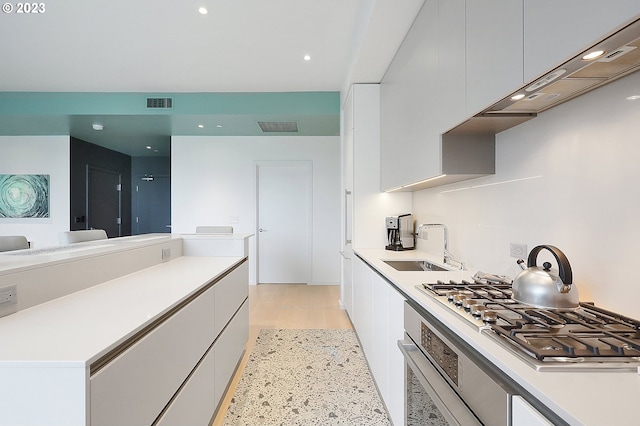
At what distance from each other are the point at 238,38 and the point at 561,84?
8.98 feet

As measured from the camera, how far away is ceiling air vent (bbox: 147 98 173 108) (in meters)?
4.16

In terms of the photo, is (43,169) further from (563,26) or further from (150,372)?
(563,26)

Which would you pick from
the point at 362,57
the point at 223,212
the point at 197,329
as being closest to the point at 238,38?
the point at 362,57

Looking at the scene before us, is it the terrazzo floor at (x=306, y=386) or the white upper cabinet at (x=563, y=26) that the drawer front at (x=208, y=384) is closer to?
the terrazzo floor at (x=306, y=386)

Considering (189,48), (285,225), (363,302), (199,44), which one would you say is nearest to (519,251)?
(363,302)

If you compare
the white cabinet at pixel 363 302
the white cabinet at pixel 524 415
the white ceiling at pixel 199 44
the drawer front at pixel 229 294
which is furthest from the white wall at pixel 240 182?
the white cabinet at pixel 524 415

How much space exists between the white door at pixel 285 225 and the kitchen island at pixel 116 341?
317 cm

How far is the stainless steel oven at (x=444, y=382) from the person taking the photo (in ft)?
2.54

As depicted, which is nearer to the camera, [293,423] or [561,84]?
[561,84]

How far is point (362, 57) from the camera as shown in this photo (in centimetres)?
271

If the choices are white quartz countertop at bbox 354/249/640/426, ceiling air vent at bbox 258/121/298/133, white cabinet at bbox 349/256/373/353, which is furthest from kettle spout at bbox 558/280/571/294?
ceiling air vent at bbox 258/121/298/133

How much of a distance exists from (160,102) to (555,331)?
4651 mm

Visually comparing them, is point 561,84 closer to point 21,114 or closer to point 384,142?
point 384,142

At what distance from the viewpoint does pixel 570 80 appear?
102cm
